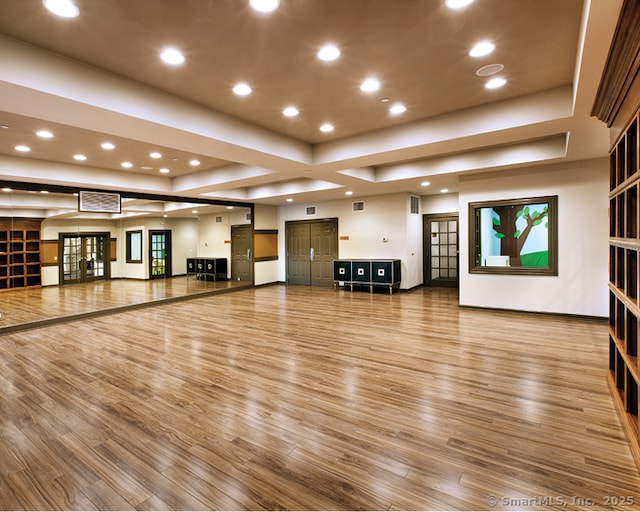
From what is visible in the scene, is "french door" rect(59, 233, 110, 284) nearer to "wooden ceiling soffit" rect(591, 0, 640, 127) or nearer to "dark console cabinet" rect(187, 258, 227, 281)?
"dark console cabinet" rect(187, 258, 227, 281)

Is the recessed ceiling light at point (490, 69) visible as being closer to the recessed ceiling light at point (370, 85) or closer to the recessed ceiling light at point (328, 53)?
the recessed ceiling light at point (370, 85)

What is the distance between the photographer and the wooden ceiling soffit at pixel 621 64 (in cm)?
201

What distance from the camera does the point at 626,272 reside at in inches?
106

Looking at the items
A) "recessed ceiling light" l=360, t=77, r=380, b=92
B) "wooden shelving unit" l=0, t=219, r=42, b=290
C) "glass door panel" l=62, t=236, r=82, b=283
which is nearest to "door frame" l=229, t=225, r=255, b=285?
"glass door panel" l=62, t=236, r=82, b=283

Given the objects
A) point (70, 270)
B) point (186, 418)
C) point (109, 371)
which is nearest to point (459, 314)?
point (186, 418)

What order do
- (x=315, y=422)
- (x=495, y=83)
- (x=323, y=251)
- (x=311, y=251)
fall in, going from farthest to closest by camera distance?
(x=311, y=251) < (x=323, y=251) < (x=495, y=83) < (x=315, y=422)

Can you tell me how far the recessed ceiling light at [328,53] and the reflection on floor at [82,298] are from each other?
680 centimetres

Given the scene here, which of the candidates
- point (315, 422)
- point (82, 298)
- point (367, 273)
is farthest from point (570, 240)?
point (82, 298)

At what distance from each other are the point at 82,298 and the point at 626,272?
874 cm

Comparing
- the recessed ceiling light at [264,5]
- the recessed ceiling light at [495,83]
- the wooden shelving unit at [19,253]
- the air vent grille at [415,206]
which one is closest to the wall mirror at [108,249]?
the wooden shelving unit at [19,253]

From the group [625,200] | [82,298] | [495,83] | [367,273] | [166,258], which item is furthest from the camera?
[367,273]

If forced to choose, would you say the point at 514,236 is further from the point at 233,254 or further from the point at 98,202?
the point at 98,202

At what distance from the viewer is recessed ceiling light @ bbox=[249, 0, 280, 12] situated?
2289 mm

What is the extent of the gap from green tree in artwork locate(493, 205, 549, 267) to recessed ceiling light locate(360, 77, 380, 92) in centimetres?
450
